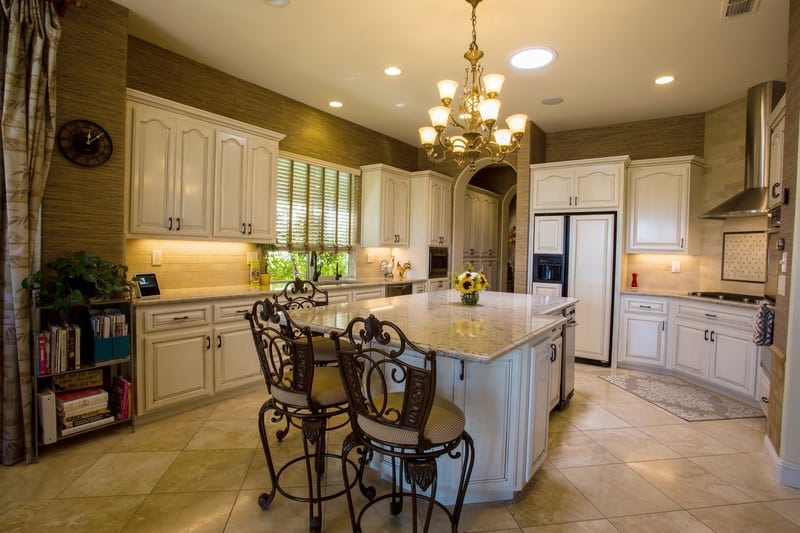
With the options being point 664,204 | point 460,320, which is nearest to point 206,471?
point 460,320

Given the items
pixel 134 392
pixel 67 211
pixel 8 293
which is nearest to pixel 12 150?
pixel 67 211

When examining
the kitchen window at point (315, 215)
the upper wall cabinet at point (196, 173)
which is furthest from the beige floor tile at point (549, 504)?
the kitchen window at point (315, 215)

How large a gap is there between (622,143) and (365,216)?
3.48 m

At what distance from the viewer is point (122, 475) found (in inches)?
92.8

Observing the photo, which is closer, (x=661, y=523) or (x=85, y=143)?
(x=661, y=523)

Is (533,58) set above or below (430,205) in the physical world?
above

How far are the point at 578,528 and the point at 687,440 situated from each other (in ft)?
5.13

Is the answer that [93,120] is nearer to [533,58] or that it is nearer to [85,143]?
[85,143]

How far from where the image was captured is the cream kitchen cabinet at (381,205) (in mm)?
5500

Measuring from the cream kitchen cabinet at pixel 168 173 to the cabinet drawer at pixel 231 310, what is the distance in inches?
25.4

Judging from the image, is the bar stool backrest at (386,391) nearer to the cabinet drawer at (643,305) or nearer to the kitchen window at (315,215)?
the kitchen window at (315,215)

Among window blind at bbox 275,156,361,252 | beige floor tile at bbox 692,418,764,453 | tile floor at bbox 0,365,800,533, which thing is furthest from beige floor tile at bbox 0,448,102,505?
beige floor tile at bbox 692,418,764,453

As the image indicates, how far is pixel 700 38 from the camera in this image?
317cm

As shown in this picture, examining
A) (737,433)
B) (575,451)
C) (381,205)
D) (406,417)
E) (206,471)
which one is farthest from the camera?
(381,205)
